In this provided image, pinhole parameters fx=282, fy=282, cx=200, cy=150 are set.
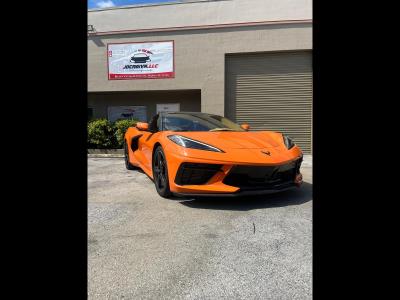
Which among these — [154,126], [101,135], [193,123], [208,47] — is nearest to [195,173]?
[193,123]

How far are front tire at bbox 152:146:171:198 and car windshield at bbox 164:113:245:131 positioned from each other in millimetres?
453

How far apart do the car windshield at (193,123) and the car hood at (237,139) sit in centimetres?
29

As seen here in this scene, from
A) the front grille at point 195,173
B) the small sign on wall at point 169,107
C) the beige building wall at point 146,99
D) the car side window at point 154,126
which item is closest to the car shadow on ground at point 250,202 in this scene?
the front grille at point 195,173

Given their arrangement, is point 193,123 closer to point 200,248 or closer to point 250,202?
point 250,202

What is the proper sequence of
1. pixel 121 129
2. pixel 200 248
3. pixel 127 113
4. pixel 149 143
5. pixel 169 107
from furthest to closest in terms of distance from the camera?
pixel 127 113 < pixel 169 107 < pixel 121 129 < pixel 149 143 < pixel 200 248

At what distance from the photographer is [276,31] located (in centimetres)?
869

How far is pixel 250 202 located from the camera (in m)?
2.97

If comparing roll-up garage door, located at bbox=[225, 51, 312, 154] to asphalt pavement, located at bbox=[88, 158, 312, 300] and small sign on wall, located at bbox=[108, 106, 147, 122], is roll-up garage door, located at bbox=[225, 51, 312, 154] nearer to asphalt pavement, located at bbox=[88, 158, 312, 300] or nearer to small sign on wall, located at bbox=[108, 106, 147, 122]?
small sign on wall, located at bbox=[108, 106, 147, 122]

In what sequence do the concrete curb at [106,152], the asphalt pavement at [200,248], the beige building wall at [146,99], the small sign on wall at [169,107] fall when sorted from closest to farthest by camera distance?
the asphalt pavement at [200,248]
the concrete curb at [106,152]
the beige building wall at [146,99]
the small sign on wall at [169,107]

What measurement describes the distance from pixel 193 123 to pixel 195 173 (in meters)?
1.12

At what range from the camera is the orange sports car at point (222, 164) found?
2.73 metres

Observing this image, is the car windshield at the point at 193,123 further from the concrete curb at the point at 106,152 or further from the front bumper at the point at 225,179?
the concrete curb at the point at 106,152

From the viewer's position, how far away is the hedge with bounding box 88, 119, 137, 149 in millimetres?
8141
